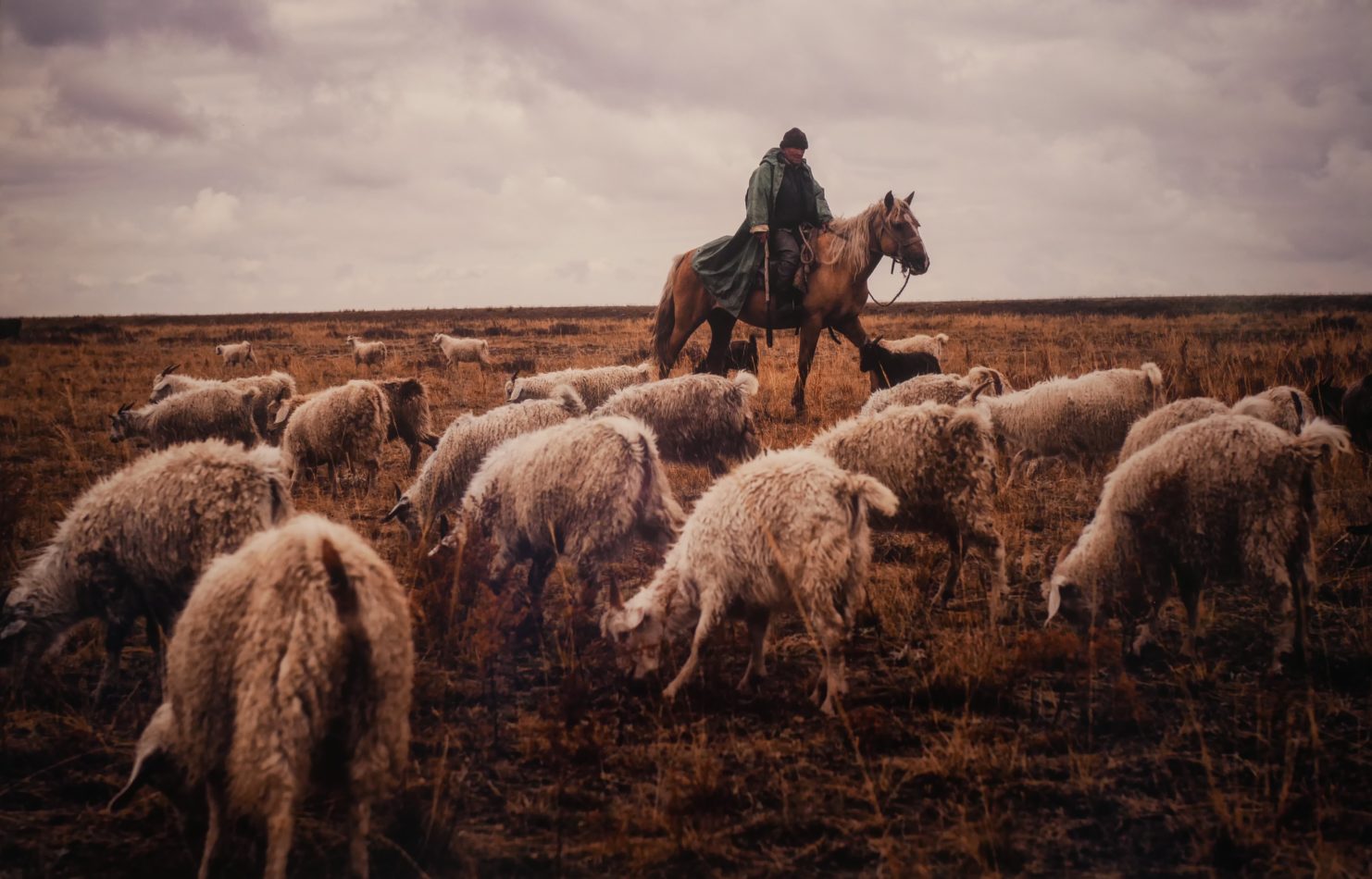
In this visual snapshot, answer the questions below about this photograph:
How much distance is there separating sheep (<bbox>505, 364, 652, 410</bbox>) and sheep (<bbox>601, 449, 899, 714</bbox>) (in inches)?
228

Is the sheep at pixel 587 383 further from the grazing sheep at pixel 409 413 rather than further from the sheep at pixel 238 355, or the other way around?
the sheep at pixel 238 355

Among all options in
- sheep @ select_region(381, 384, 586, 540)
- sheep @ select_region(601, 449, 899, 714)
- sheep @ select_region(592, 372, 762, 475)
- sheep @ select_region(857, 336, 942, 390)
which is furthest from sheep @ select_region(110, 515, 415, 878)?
sheep @ select_region(857, 336, 942, 390)

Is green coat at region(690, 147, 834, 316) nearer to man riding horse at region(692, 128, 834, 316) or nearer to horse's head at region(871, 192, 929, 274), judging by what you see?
man riding horse at region(692, 128, 834, 316)

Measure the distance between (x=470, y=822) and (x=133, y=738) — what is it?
2196 millimetres

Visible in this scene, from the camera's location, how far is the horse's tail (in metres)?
13.8

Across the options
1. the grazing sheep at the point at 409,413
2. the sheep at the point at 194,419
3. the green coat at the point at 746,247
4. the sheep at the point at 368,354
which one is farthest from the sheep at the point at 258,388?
the sheep at the point at 368,354

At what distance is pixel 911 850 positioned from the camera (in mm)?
3426

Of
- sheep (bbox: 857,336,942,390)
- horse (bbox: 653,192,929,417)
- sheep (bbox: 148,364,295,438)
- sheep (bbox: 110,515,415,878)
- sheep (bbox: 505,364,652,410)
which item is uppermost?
horse (bbox: 653,192,929,417)

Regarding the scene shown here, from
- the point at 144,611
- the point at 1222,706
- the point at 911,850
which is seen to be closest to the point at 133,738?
the point at 144,611

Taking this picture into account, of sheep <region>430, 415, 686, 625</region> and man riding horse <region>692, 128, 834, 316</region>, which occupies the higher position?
man riding horse <region>692, 128, 834, 316</region>

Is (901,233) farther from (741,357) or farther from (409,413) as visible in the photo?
(409,413)

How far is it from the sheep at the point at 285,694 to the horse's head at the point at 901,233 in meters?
10.2

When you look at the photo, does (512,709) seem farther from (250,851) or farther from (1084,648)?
(1084,648)

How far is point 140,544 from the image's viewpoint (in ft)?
15.2
